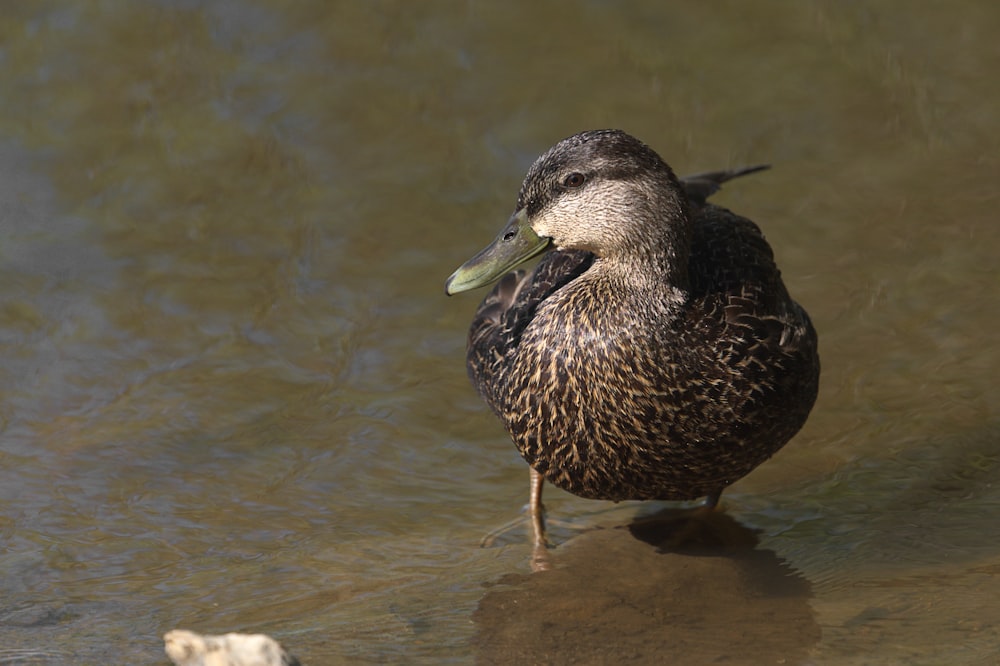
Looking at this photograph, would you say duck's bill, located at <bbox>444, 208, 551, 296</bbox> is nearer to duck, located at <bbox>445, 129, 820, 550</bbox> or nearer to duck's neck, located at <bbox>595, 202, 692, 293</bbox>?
duck, located at <bbox>445, 129, 820, 550</bbox>

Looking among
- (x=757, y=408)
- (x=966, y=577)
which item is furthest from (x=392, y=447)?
(x=966, y=577)

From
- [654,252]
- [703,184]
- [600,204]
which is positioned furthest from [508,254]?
[703,184]

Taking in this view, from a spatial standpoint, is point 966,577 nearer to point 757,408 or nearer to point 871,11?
point 757,408

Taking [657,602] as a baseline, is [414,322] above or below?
above

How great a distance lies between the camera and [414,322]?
651cm

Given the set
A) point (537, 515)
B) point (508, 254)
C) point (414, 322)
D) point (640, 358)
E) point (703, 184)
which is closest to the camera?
point (640, 358)

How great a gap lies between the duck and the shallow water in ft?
1.61

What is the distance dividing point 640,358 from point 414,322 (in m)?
2.33

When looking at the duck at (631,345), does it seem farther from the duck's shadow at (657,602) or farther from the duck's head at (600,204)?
the duck's shadow at (657,602)

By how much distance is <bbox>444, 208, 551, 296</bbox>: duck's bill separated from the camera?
177 inches

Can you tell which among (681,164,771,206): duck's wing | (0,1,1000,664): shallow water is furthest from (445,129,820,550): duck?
(681,164,771,206): duck's wing

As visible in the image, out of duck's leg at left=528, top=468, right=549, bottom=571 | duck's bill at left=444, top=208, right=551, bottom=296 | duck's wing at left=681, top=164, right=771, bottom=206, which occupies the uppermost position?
duck's wing at left=681, top=164, right=771, bottom=206

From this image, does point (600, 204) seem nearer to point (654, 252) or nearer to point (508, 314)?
point (654, 252)

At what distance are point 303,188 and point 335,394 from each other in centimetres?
168
